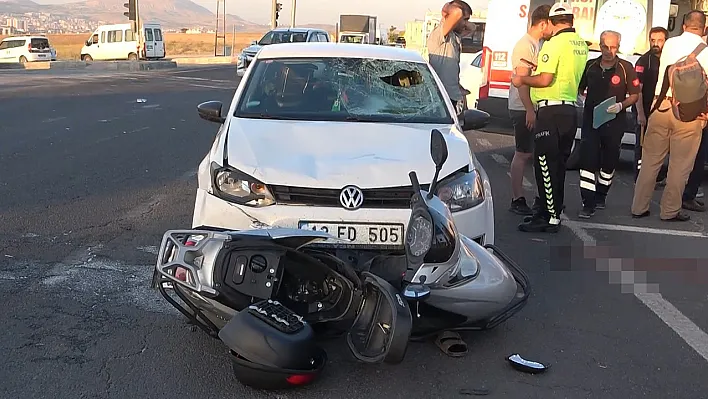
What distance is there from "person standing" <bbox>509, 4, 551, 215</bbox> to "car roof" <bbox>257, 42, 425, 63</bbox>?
1.25 meters

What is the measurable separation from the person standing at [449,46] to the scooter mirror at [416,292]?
4858 mm

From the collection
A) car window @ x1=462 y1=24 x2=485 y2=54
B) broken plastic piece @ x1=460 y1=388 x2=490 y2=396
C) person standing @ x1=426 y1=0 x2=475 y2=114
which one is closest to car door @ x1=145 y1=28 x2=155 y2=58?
car window @ x1=462 y1=24 x2=485 y2=54

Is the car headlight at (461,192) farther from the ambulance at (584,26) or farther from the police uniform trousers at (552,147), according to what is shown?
the ambulance at (584,26)

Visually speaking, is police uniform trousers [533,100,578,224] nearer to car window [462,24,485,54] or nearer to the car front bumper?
the car front bumper

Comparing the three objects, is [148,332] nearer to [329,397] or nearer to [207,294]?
[207,294]

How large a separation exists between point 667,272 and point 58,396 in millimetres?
4150

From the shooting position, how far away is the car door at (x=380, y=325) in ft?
11.5

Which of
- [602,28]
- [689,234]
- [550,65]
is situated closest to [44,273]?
[550,65]

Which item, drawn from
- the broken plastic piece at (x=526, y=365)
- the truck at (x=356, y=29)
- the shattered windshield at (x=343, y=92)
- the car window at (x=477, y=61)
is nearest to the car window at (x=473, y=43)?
the car window at (x=477, y=61)

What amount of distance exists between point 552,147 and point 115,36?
4265cm

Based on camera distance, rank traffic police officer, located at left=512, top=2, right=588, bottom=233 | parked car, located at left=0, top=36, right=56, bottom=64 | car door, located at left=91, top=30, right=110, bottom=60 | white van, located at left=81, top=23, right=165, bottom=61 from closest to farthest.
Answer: traffic police officer, located at left=512, top=2, right=588, bottom=233, parked car, located at left=0, top=36, right=56, bottom=64, white van, located at left=81, top=23, right=165, bottom=61, car door, located at left=91, top=30, right=110, bottom=60

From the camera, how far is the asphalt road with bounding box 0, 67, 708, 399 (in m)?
3.76

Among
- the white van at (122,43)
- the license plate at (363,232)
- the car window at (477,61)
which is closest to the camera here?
the license plate at (363,232)

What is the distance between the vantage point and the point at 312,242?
3859 mm
